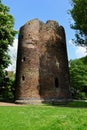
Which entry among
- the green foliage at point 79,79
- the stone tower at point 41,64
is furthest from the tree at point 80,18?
the green foliage at point 79,79

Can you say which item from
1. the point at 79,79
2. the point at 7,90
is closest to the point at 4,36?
the point at 7,90

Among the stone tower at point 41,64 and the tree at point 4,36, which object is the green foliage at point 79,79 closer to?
the stone tower at point 41,64

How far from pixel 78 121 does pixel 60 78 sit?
93.3 feet

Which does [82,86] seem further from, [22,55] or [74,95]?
[22,55]

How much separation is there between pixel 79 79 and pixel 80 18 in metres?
24.4

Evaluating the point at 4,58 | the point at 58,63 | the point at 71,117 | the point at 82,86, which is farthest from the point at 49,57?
the point at 71,117

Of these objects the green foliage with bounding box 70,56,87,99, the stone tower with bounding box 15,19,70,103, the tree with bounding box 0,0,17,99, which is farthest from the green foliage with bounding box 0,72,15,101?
the green foliage with bounding box 70,56,87,99

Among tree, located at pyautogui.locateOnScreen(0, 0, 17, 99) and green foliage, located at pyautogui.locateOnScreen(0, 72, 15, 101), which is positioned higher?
tree, located at pyautogui.locateOnScreen(0, 0, 17, 99)

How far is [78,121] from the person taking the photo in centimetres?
1089

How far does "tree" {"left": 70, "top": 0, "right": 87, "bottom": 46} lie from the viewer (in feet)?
111

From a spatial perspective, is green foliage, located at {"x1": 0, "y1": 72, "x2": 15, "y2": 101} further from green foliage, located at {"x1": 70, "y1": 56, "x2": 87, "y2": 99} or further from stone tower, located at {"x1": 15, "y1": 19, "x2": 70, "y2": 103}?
green foliage, located at {"x1": 70, "y1": 56, "x2": 87, "y2": 99}

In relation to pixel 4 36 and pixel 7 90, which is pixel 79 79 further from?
pixel 4 36

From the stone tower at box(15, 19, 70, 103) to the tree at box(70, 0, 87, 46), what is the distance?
3.95m

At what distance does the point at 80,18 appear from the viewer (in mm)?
34938
